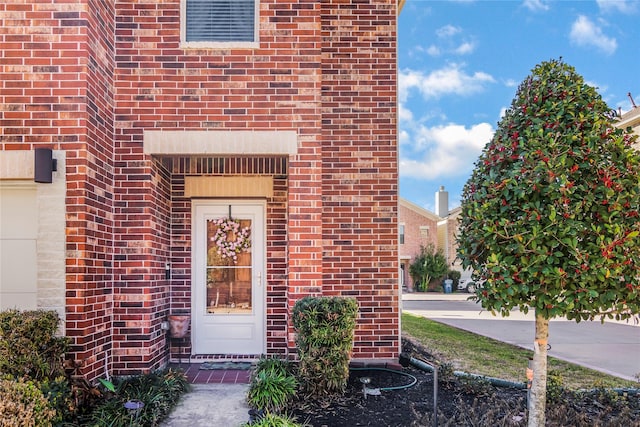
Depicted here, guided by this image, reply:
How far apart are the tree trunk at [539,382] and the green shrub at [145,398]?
3.21 meters

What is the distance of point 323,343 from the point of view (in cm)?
480

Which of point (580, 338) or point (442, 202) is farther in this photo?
point (442, 202)

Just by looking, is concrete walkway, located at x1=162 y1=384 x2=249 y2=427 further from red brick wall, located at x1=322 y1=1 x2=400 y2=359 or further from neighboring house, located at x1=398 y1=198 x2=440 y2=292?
neighboring house, located at x1=398 y1=198 x2=440 y2=292

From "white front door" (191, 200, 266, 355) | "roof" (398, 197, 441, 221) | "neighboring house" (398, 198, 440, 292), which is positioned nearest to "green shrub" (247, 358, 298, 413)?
"white front door" (191, 200, 266, 355)

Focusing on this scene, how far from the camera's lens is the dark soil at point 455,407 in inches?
164

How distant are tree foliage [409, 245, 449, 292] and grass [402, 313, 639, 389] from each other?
18.4m

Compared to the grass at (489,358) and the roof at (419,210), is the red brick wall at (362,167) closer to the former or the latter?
the grass at (489,358)

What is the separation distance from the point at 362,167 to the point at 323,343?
2474mm

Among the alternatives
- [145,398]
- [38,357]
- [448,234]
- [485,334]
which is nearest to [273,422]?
[145,398]

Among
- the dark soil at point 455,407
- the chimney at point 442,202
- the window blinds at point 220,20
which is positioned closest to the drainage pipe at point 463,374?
the dark soil at point 455,407

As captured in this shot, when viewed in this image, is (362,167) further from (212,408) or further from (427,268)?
(427,268)

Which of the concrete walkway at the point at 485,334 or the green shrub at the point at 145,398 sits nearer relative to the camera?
the green shrub at the point at 145,398

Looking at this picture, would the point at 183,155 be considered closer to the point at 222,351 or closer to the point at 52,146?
the point at 52,146

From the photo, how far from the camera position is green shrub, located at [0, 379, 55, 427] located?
328 cm
